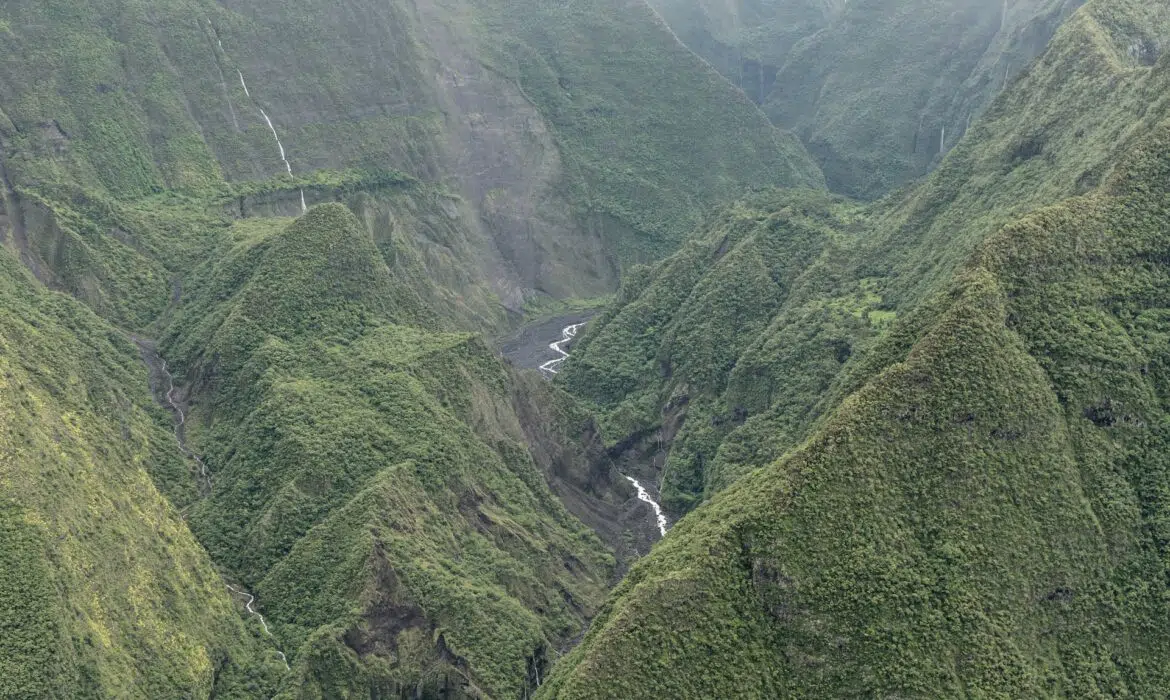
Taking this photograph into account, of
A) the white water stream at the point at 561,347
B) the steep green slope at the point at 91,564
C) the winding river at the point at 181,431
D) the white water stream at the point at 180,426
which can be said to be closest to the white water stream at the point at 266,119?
the white water stream at the point at 561,347

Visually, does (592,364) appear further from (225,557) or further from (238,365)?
(225,557)

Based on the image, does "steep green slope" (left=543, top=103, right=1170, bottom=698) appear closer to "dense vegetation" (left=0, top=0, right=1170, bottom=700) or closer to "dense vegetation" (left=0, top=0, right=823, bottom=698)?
"dense vegetation" (left=0, top=0, right=1170, bottom=700)

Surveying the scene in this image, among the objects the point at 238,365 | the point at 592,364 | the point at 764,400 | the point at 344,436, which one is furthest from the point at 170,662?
the point at 592,364

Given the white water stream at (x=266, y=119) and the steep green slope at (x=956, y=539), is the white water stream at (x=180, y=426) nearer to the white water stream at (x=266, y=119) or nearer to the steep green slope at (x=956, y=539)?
the steep green slope at (x=956, y=539)

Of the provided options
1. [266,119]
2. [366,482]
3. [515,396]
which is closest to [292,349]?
[515,396]

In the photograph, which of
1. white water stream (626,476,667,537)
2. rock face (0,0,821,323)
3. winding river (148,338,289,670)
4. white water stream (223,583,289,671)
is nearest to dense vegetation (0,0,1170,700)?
winding river (148,338,289,670)
